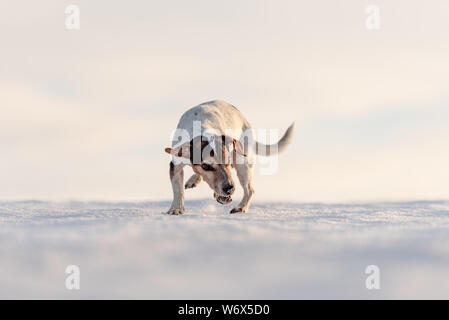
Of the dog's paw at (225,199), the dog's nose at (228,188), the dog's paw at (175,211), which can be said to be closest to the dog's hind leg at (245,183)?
the dog's paw at (225,199)

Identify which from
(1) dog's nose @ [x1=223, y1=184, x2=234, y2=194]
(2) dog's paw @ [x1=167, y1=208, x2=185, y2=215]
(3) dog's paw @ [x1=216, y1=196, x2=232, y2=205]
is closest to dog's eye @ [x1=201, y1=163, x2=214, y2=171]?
(1) dog's nose @ [x1=223, y1=184, x2=234, y2=194]

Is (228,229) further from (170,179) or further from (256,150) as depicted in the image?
(256,150)

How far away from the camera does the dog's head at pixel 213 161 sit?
8234 millimetres

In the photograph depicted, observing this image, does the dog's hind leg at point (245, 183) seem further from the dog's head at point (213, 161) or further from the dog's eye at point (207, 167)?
the dog's eye at point (207, 167)

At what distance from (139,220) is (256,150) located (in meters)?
3.51

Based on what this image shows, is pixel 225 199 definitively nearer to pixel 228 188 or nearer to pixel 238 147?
pixel 228 188

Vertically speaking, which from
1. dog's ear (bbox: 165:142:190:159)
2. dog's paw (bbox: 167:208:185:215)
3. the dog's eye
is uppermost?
dog's ear (bbox: 165:142:190:159)

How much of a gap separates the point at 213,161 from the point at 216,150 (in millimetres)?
170

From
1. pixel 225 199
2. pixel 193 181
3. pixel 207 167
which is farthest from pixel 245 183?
pixel 207 167

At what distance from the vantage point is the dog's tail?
10.5m

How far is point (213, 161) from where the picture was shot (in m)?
8.23

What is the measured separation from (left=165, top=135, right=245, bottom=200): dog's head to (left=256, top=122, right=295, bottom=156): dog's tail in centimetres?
208

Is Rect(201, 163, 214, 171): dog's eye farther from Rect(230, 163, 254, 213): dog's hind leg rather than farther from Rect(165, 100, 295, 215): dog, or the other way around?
Rect(230, 163, 254, 213): dog's hind leg

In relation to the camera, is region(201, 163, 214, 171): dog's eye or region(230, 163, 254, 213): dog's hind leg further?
region(230, 163, 254, 213): dog's hind leg
